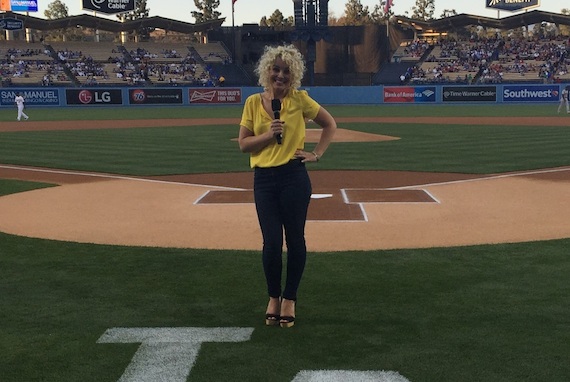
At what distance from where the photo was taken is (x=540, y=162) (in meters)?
15.9

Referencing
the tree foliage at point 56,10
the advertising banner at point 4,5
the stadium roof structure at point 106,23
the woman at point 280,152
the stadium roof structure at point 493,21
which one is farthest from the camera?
the tree foliage at point 56,10

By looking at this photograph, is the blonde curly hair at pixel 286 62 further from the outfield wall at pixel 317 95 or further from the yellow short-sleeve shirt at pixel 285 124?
the outfield wall at pixel 317 95

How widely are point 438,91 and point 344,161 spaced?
117 feet

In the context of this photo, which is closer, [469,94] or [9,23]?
[469,94]

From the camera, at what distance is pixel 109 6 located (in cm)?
6525

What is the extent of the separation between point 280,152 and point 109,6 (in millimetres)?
65522

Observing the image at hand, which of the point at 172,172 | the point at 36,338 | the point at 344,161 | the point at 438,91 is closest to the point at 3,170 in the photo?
the point at 172,172

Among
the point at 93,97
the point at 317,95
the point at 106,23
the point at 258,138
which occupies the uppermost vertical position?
the point at 106,23

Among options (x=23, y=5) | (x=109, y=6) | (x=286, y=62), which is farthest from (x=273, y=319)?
(x=109, y=6)

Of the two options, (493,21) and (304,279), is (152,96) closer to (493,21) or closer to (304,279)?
(493,21)

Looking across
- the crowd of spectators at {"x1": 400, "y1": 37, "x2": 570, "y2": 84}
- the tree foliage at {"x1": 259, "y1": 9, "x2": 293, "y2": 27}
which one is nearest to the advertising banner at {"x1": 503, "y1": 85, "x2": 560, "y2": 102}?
the crowd of spectators at {"x1": 400, "y1": 37, "x2": 570, "y2": 84}

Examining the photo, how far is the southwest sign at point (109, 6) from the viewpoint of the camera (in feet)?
211

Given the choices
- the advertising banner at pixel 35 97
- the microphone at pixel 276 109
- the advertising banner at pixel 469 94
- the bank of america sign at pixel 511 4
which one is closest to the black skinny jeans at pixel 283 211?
the microphone at pixel 276 109

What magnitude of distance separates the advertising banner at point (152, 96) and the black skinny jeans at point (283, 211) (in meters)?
46.9
